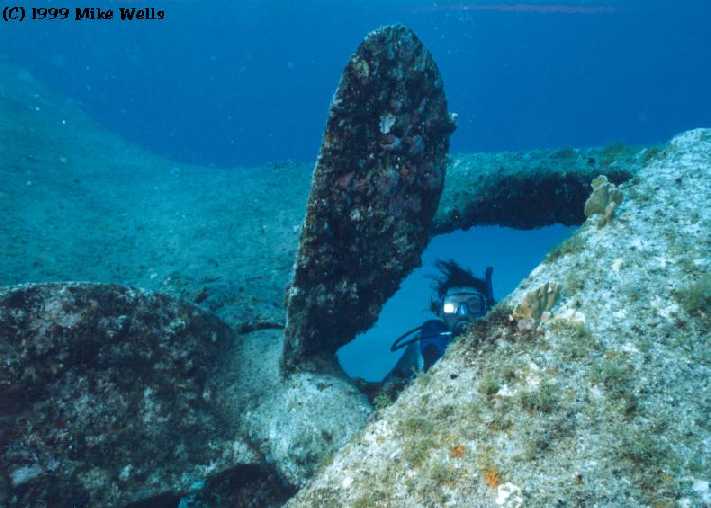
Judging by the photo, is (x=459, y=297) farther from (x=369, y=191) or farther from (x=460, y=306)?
(x=369, y=191)

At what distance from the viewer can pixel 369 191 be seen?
4520 mm

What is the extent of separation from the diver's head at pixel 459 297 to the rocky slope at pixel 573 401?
201cm

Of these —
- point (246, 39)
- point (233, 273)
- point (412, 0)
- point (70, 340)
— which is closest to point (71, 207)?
point (233, 273)

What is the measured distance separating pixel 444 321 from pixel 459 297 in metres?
0.40

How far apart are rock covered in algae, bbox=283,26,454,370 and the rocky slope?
162 centimetres

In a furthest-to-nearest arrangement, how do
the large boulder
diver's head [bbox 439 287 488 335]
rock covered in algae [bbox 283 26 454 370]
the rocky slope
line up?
diver's head [bbox 439 287 488 335] < the large boulder < rock covered in algae [bbox 283 26 454 370] < the rocky slope

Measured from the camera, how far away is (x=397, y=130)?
4633mm

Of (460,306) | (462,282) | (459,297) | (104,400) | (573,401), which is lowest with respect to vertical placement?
(573,401)

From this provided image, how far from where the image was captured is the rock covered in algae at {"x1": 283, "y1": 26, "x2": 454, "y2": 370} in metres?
4.13

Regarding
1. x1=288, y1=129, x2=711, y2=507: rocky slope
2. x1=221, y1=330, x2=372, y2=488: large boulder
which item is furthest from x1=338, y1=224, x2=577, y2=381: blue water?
x1=288, y1=129, x2=711, y2=507: rocky slope

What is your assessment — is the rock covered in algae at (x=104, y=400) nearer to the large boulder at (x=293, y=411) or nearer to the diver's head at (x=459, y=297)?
the large boulder at (x=293, y=411)

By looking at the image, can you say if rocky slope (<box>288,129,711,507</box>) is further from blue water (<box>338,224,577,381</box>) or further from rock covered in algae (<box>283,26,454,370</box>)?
blue water (<box>338,224,577,381</box>)

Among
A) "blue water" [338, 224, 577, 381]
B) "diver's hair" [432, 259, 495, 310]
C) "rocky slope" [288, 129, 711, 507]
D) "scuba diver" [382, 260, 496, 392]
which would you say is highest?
"blue water" [338, 224, 577, 381]

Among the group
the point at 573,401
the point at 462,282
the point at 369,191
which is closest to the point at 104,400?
the point at 369,191
